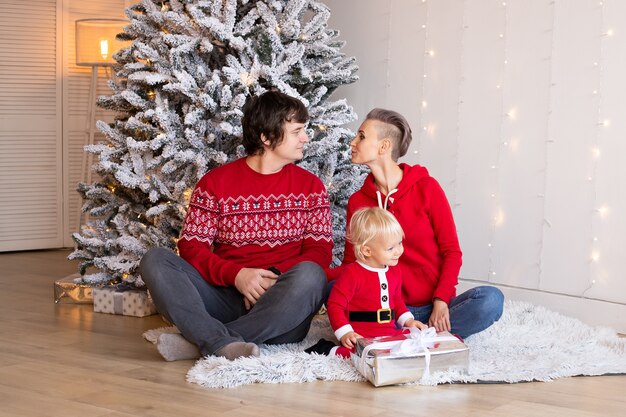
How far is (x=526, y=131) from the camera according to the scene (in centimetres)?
332

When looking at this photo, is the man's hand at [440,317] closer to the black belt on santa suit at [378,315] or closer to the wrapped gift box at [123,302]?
the black belt on santa suit at [378,315]

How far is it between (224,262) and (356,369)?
21.9 inches

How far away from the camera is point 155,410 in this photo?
2062 mm

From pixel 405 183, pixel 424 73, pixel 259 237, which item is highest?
pixel 424 73

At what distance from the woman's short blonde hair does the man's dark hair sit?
406 millimetres

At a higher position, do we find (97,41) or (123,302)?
(97,41)

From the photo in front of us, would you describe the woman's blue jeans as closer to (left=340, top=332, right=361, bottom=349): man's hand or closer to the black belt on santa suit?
the black belt on santa suit

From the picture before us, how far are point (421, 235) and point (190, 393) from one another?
2.89 feet

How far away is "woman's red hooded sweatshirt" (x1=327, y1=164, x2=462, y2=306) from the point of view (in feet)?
8.85

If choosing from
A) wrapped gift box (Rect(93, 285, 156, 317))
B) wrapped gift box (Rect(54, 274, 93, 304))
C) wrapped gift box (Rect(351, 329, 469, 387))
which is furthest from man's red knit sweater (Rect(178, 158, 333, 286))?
wrapped gift box (Rect(54, 274, 93, 304))

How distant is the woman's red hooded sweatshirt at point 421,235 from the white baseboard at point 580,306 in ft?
2.40

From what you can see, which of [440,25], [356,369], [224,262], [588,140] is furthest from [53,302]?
[588,140]

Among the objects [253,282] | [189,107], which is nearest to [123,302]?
[189,107]

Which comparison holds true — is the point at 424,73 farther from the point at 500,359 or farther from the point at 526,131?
the point at 500,359
